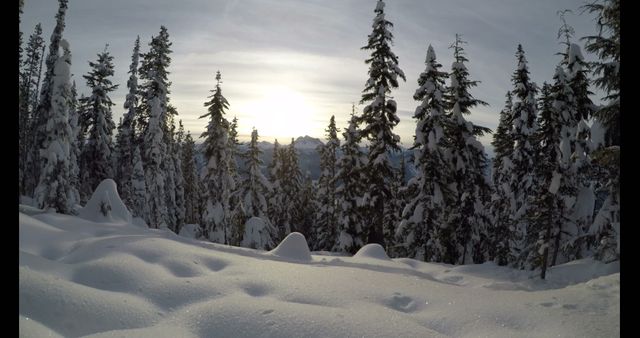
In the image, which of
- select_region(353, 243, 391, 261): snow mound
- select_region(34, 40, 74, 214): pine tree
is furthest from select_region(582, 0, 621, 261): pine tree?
select_region(34, 40, 74, 214): pine tree

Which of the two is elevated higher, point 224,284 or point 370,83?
point 370,83

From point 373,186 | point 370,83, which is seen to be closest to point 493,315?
point 373,186

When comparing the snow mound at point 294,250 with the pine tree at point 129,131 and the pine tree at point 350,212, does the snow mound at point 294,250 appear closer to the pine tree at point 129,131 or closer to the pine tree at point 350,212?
the pine tree at point 350,212

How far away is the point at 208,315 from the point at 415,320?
361cm

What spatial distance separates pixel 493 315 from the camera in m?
6.49

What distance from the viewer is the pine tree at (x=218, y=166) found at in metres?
28.1

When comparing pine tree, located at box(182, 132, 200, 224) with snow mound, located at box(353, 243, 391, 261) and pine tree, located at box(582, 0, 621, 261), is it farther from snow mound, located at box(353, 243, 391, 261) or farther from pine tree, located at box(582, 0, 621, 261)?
pine tree, located at box(582, 0, 621, 261)

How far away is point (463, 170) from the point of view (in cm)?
2241

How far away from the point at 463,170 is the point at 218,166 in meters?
18.5

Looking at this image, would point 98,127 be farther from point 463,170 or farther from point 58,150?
point 463,170

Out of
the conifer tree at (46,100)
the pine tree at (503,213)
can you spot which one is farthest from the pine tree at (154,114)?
the pine tree at (503,213)

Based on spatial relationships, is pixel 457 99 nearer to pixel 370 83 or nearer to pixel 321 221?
pixel 370 83

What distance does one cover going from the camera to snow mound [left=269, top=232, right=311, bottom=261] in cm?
1313

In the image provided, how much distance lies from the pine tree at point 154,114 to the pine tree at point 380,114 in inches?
659
